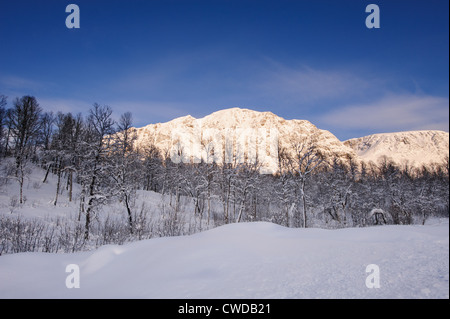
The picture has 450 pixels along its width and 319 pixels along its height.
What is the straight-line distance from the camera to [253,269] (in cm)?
236

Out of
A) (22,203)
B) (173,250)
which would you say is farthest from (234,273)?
(22,203)

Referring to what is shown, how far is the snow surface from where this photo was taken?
5.73 ft

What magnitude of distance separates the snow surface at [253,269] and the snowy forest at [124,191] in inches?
241

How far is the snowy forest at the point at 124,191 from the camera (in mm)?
14086

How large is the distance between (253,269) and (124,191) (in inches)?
706

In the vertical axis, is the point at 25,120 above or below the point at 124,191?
above

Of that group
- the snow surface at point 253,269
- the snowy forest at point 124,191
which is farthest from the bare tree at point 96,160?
the snow surface at point 253,269

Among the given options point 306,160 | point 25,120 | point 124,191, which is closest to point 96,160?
point 124,191

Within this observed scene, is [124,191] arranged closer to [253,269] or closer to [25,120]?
[253,269]

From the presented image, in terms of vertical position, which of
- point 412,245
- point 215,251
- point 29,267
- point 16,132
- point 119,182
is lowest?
point 29,267

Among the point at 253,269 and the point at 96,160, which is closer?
the point at 253,269

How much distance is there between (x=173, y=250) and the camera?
360 centimetres

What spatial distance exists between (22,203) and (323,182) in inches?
1429
